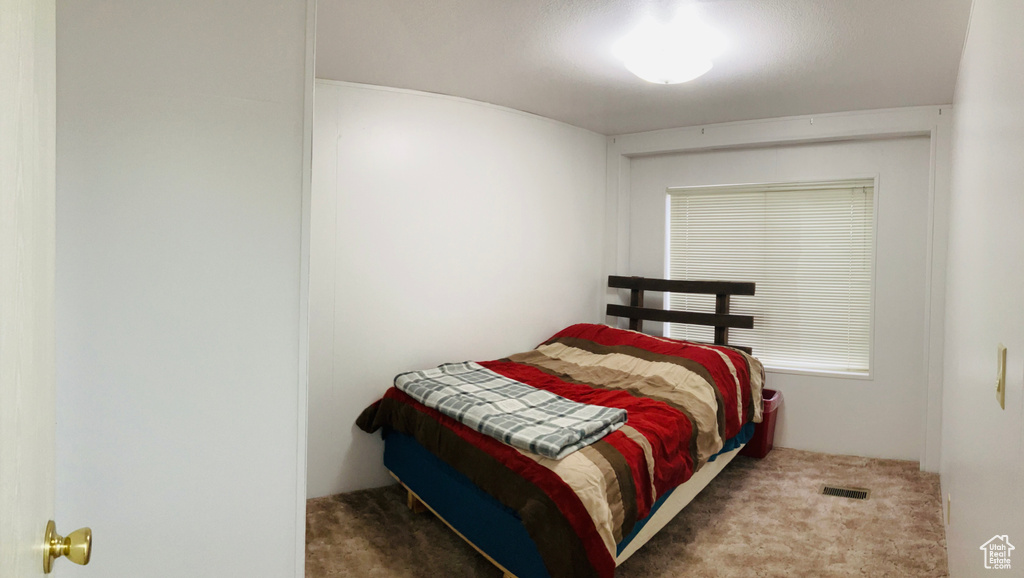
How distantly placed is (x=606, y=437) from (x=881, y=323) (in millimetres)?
2492

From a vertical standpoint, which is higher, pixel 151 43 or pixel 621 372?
pixel 151 43

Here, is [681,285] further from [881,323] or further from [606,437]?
[606,437]

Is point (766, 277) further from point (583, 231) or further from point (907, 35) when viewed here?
point (907, 35)

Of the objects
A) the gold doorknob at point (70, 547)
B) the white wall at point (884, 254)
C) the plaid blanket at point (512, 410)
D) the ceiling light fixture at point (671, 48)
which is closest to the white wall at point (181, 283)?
the gold doorknob at point (70, 547)

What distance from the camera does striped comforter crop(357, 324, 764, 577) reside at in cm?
205

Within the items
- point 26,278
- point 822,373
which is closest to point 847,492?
point 822,373

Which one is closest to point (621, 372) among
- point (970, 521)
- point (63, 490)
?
point (970, 521)

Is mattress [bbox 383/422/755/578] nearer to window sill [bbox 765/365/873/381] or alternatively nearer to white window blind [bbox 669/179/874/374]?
window sill [bbox 765/365/873/381]

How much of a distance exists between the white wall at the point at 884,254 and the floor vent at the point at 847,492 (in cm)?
62

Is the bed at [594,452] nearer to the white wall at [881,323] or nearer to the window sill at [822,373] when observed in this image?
the window sill at [822,373]

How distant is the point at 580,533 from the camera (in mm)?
2012

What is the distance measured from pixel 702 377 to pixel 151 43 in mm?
2946

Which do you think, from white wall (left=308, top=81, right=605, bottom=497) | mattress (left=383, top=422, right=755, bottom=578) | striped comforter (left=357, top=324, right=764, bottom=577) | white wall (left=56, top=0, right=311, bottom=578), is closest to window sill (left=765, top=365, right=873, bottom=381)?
striped comforter (left=357, top=324, right=764, bottom=577)

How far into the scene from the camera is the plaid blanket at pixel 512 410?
2.28 metres
